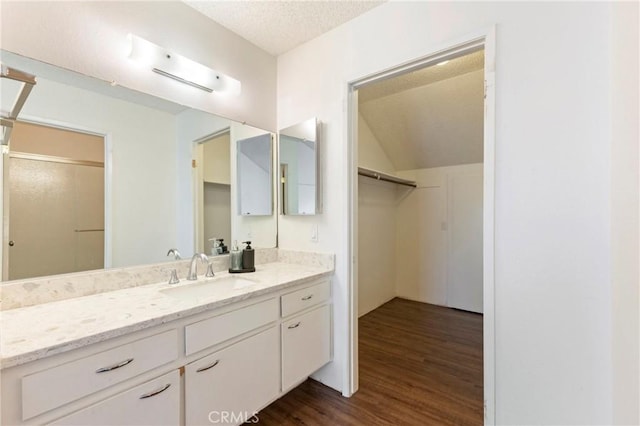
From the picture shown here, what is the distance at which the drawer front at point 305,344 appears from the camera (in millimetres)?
1660

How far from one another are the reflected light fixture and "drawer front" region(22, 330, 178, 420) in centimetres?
144

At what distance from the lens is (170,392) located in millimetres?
1134

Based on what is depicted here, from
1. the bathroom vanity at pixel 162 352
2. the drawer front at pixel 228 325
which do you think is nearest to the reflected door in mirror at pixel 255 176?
the bathroom vanity at pixel 162 352

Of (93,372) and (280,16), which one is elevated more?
(280,16)

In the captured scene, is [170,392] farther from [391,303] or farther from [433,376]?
[391,303]

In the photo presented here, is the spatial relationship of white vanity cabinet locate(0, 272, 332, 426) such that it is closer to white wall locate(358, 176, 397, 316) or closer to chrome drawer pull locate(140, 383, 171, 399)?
chrome drawer pull locate(140, 383, 171, 399)

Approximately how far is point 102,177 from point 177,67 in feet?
2.53

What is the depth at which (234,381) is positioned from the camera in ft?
4.50

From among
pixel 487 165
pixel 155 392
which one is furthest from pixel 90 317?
pixel 487 165

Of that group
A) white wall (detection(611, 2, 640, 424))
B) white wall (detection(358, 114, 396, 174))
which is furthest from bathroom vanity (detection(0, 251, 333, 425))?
white wall (detection(358, 114, 396, 174))

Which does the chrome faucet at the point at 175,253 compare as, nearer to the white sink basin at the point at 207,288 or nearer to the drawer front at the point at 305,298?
the white sink basin at the point at 207,288

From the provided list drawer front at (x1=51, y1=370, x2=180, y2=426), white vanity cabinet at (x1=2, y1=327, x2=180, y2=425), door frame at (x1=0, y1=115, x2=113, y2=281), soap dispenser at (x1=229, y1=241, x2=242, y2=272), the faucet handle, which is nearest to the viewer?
white vanity cabinet at (x1=2, y1=327, x2=180, y2=425)

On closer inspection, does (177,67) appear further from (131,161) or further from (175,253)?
(175,253)

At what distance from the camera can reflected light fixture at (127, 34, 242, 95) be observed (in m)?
1.50
